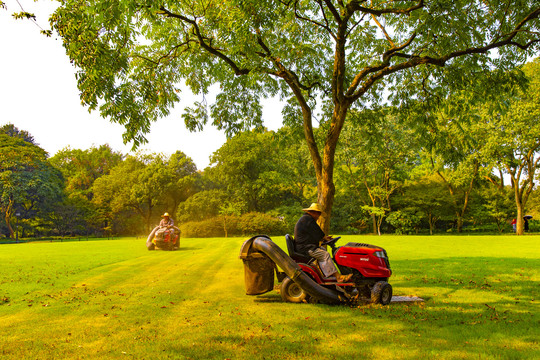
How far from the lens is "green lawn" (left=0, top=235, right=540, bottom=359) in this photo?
425cm

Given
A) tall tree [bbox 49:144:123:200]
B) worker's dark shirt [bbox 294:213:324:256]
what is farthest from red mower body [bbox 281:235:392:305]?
tall tree [bbox 49:144:123:200]

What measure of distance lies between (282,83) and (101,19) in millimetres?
7991

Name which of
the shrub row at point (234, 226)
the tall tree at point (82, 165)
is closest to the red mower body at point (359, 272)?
the shrub row at point (234, 226)

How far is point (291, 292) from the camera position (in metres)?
7.03

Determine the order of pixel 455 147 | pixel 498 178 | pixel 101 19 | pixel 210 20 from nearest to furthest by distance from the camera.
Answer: pixel 101 19, pixel 210 20, pixel 455 147, pixel 498 178

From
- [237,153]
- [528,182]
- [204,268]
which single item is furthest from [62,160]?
[528,182]

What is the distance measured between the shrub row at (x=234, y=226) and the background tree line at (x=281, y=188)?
0.12 meters

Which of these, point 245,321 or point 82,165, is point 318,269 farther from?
point 82,165

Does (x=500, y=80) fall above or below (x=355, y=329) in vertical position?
above

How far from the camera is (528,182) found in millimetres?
34750

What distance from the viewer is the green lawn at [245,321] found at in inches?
167

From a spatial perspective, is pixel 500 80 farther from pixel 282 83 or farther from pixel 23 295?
pixel 23 295

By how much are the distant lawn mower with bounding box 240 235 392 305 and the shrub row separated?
31937 millimetres

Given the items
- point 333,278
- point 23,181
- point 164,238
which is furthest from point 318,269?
point 23,181
